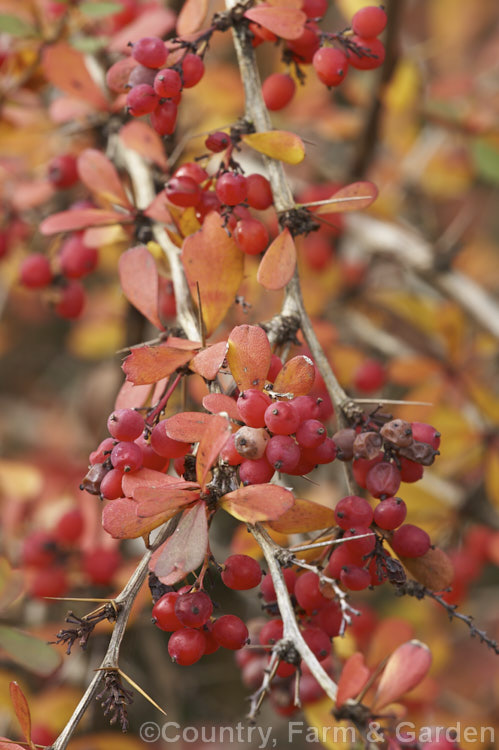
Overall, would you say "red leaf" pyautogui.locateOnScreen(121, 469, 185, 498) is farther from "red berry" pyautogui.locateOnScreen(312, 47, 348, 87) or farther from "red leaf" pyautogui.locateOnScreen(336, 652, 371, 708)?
"red berry" pyautogui.locateOnScreen(312, 47, 348, 87)

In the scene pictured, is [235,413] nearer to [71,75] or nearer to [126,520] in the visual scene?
[126,520]

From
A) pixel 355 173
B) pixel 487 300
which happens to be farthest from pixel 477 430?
pixel 355 173

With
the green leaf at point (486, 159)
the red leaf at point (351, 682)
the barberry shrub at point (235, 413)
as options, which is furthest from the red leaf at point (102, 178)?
the green leaf at point (486, 159)

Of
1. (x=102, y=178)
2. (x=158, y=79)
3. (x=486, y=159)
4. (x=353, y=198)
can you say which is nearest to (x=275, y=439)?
(x=353, y=198)

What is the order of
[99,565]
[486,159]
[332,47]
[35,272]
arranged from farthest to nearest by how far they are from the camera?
[486,159] → [99,565] → [35,272] → [332,47]

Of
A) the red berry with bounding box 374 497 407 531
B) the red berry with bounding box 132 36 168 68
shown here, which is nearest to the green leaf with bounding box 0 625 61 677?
the red berry with bounding box 374 497 407 531
